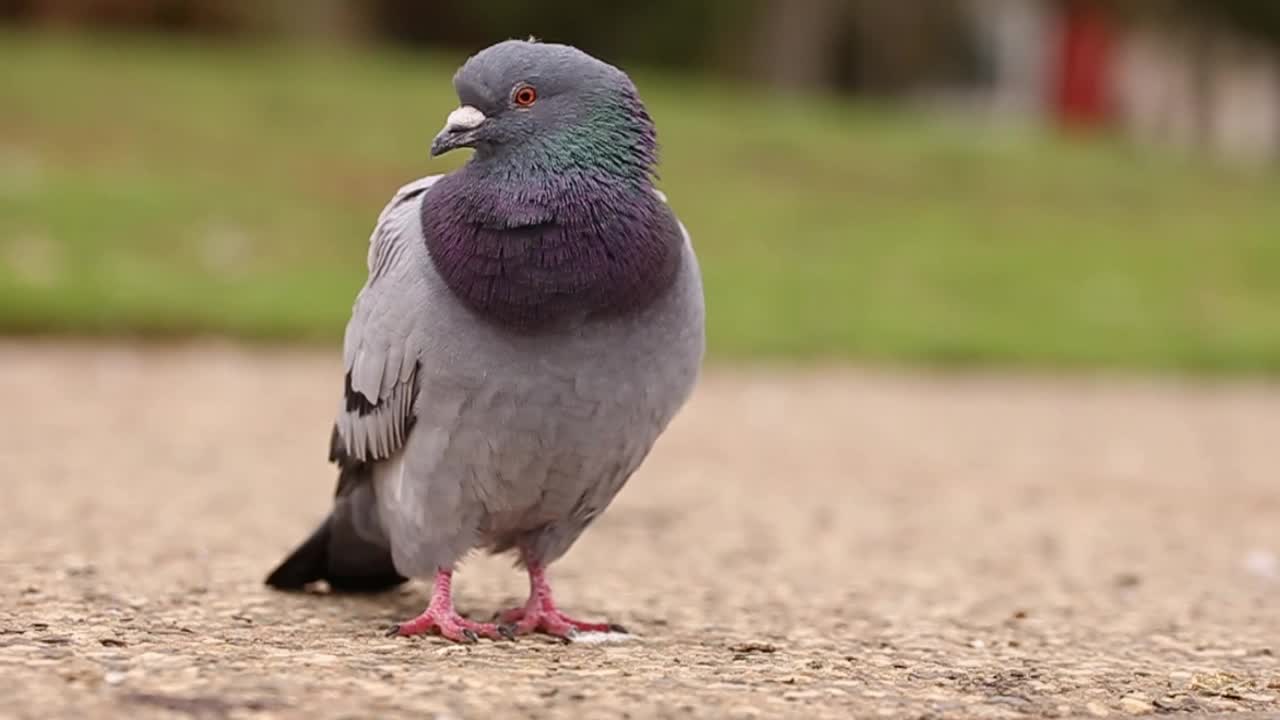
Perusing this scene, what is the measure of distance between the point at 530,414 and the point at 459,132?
0.63m

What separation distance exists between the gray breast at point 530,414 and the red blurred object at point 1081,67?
1261 inches

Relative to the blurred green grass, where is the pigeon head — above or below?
below

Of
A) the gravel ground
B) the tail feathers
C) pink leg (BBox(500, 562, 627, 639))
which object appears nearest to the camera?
the gravel ground

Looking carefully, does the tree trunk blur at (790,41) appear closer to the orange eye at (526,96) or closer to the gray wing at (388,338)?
the gray wing at (388,338)

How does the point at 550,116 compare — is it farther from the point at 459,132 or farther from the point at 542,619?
the point at 542,619

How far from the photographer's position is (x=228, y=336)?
1234cm

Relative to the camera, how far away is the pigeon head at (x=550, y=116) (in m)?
4.01

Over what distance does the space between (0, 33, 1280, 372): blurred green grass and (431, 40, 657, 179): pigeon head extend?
27.9ft

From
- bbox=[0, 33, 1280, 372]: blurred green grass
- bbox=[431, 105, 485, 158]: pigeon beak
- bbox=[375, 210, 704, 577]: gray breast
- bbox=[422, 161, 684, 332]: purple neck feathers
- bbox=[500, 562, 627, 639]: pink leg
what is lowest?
bbox=[500, 562, 627, 639]: pink leg

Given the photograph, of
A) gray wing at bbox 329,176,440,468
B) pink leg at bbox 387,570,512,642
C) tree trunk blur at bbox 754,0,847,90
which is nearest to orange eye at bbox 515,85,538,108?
gray wing at bbox 329,176,440,468

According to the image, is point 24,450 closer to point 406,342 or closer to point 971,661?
point 406,342

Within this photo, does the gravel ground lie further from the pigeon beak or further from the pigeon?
the pigeon beak

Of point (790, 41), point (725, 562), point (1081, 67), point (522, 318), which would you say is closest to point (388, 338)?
point (522, 318)

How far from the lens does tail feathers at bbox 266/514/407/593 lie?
15.5ft
